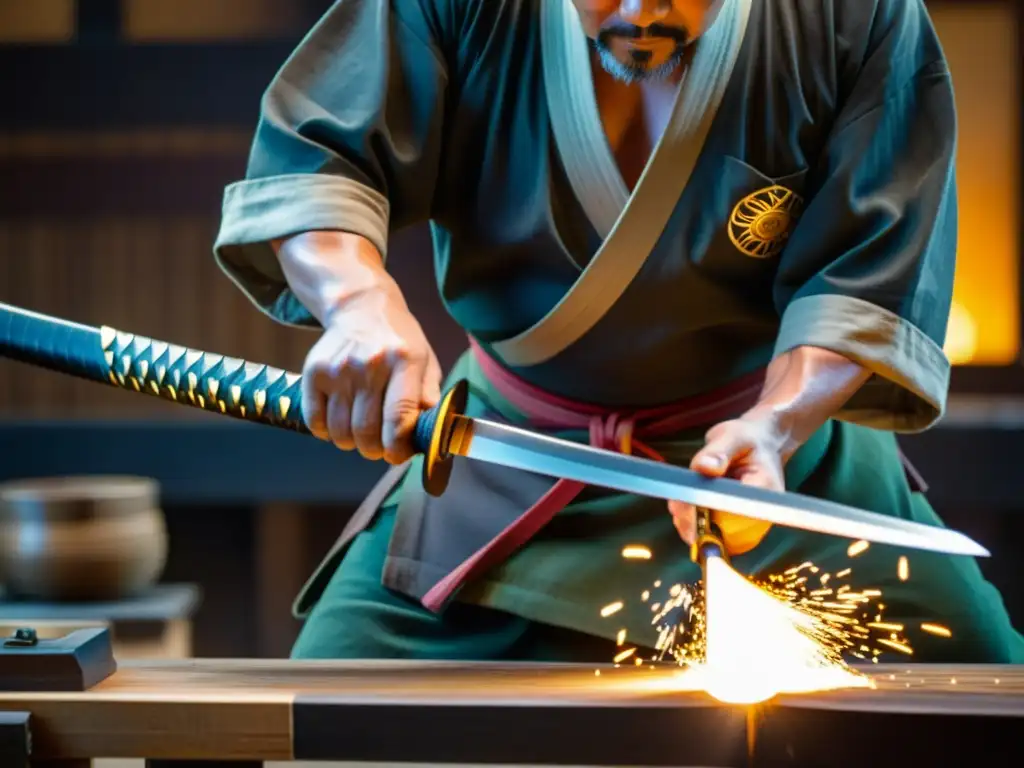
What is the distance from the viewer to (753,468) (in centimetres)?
123

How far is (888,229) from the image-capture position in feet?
4.35

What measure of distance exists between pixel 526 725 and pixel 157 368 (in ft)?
1.67

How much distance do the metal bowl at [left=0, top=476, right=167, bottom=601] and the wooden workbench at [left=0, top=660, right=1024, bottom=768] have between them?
2.06 metres

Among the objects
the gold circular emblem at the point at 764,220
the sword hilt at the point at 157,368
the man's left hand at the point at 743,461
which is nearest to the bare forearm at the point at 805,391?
the man's left hand at the point at 743,461

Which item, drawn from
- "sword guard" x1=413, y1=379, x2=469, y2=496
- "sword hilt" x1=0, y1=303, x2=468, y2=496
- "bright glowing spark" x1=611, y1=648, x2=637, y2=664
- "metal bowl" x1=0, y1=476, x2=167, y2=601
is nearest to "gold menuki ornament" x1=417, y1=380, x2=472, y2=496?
"sword guard" x1=413, y1=379, x2=469, y2=496

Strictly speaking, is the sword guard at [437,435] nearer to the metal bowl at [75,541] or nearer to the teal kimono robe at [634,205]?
the teal kimono robe at [634,205]

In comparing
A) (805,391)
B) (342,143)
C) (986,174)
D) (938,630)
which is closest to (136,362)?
(342,143)

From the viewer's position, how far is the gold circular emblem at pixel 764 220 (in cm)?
135

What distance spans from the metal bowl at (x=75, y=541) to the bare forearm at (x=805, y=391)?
7.12 ft

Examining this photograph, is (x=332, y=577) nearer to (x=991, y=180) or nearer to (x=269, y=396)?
(x=269, y=396)

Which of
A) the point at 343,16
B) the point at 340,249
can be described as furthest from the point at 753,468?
the point at 343,16

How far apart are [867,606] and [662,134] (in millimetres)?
582

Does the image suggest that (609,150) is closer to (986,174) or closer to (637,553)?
(637,553)

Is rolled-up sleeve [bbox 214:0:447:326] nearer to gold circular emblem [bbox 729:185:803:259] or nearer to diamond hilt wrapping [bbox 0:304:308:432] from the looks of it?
diamond hilt wrapping [bbox 0:304:308:432]
